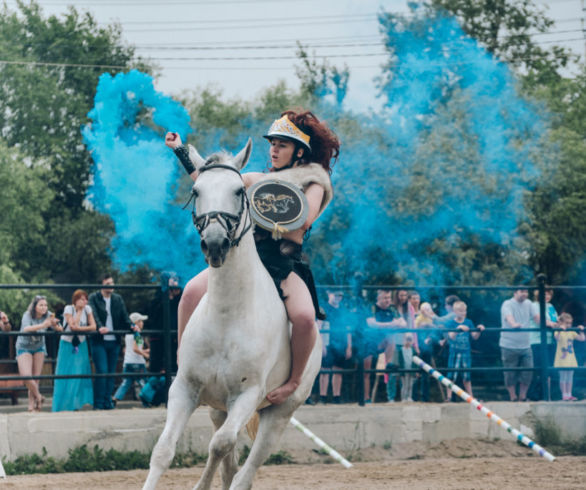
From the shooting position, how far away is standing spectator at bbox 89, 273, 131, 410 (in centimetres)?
1083

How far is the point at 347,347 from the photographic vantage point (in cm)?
1148

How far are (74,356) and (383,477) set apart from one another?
12.6 ft

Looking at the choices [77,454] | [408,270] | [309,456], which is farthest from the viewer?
[408,270]

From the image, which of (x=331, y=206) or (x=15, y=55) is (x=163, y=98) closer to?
(x=331, y=206)

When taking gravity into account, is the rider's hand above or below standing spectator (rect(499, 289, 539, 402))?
above

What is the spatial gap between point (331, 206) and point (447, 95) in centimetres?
251

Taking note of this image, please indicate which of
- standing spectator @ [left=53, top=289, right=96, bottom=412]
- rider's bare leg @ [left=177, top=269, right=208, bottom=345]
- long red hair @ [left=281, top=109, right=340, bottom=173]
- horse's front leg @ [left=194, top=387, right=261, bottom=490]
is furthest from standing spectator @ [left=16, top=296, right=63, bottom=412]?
horse's front leg @ [left=194, top=387, right=261, bottom=490]

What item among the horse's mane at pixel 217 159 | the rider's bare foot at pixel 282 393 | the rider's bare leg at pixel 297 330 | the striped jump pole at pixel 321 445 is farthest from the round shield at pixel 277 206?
the striped jump pole at pixel 321 445

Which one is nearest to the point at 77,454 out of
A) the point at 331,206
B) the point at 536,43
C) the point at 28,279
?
the point at 331,206

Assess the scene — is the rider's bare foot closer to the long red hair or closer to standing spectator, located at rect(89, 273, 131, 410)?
the long red hair

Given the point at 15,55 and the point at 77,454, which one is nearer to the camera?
the point at 77,454

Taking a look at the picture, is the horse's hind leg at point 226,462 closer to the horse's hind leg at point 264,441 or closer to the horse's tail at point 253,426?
the horse's hind leg at point 264,441

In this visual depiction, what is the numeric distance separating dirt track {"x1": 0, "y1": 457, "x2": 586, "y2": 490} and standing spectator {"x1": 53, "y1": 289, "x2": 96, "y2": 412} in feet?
4.48

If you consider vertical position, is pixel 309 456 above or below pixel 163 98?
below
